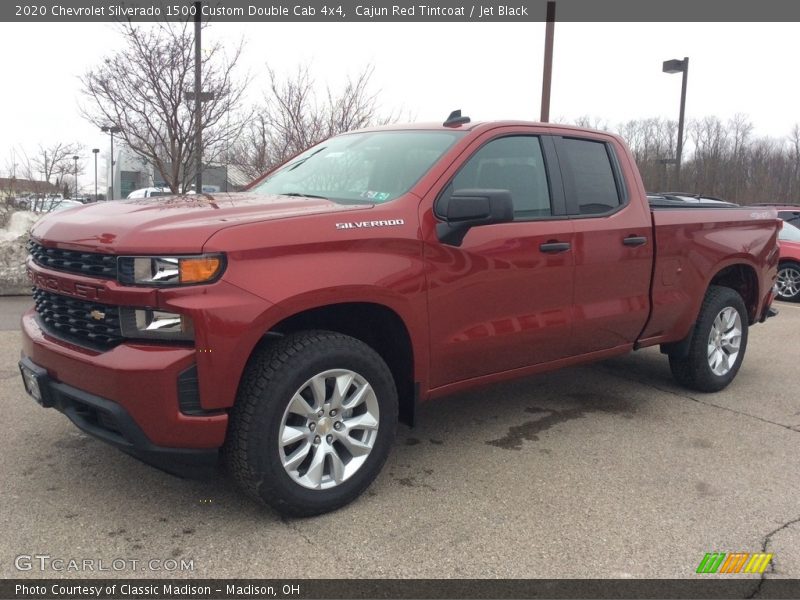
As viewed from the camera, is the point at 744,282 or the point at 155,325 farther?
the point at 744,282

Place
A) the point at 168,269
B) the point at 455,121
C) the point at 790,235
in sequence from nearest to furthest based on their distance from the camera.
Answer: the point at 168,269, the point at 455,121, the point at 790,235

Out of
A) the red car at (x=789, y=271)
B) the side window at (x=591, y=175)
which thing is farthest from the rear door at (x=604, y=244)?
the red car at (x=789, y=271)

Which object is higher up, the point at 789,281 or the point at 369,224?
the point at 369,224

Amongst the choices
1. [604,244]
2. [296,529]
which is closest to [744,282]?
[604,244]

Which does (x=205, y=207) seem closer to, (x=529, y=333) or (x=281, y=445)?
(x=281, y=445)

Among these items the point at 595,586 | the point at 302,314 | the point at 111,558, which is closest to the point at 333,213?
the point at 302,314

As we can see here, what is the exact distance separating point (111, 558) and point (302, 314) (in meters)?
1.27

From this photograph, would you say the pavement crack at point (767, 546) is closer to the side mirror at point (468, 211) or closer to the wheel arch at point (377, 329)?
the wheel arch at point (377, 329)

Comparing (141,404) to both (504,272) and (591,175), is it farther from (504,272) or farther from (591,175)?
(591,175)

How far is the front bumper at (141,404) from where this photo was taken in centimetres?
271

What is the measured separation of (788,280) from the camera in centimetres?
1171

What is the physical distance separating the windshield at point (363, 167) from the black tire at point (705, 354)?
2571 mm

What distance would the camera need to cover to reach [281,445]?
2969mm

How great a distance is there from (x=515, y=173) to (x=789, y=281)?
9.74 m
